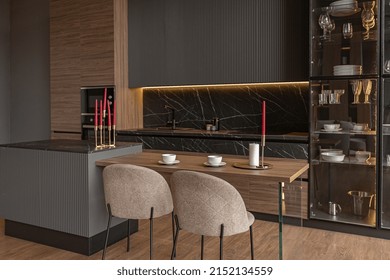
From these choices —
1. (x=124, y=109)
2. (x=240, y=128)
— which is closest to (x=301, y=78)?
(x=240, y=128)

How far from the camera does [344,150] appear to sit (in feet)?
11.9

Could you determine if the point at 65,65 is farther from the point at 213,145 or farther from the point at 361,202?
the point at 361,202

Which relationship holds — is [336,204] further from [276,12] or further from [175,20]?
[175,20]

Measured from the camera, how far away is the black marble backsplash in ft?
14.1

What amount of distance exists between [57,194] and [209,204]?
147 centimetres

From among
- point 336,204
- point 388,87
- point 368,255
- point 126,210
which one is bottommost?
point 368,255

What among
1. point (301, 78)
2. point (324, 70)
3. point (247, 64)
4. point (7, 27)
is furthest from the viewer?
point (7, 27)

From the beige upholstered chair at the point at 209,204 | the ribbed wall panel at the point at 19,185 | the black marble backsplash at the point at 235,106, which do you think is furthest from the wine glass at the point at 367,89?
the ribbed wall panel at the point at 19,185

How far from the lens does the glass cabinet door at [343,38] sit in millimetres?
3409

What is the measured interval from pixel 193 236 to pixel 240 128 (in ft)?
5.43

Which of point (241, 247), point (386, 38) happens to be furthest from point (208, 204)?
point (386, 38)

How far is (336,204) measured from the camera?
3.68 meters

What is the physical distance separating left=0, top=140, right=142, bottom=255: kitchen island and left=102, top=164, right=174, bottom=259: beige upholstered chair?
398 millimetres

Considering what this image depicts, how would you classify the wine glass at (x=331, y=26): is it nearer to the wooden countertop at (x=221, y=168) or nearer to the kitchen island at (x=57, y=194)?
the wooden countertop at (x=221, y=168)
